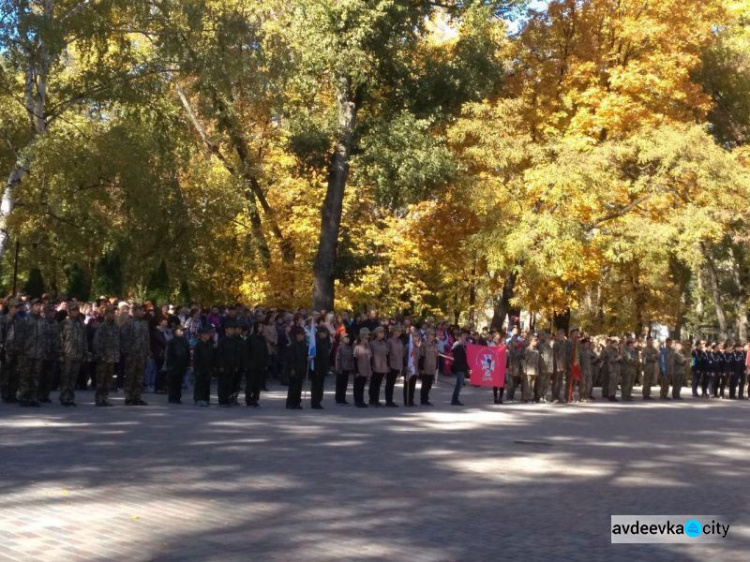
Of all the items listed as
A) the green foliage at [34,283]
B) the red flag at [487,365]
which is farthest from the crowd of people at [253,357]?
the green foliage at [34,283]

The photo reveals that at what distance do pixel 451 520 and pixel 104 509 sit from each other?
3314 mm

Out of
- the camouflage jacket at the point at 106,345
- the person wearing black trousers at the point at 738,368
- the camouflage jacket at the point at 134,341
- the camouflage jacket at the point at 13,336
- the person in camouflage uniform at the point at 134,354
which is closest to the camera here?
the camouflage jacket at the point at 13,336

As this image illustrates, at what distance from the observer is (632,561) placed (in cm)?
995

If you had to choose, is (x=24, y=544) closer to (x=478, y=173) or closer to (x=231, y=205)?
(x=231, y=205)

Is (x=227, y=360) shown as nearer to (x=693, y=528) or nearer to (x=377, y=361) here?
(x=377, y=361)

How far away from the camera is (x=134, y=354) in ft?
74.8

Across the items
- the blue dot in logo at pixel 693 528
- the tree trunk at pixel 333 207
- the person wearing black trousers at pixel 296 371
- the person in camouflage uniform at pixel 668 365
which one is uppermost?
the tree trunk at pixel 333 207

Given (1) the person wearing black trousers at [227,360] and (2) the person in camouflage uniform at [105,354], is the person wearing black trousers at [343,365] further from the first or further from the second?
(2) the person in camouflage uniform at [105,354]

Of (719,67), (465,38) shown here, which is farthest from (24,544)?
(719,67)

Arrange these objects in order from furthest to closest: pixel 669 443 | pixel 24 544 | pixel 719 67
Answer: pixel 719 67, pixel 669 443, pixel 24 544

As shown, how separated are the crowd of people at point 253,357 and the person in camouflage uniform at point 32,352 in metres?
0.02

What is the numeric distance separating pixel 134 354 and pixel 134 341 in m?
0.32

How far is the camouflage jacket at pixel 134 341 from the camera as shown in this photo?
75.2 feet

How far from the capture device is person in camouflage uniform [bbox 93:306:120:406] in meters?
22.2
